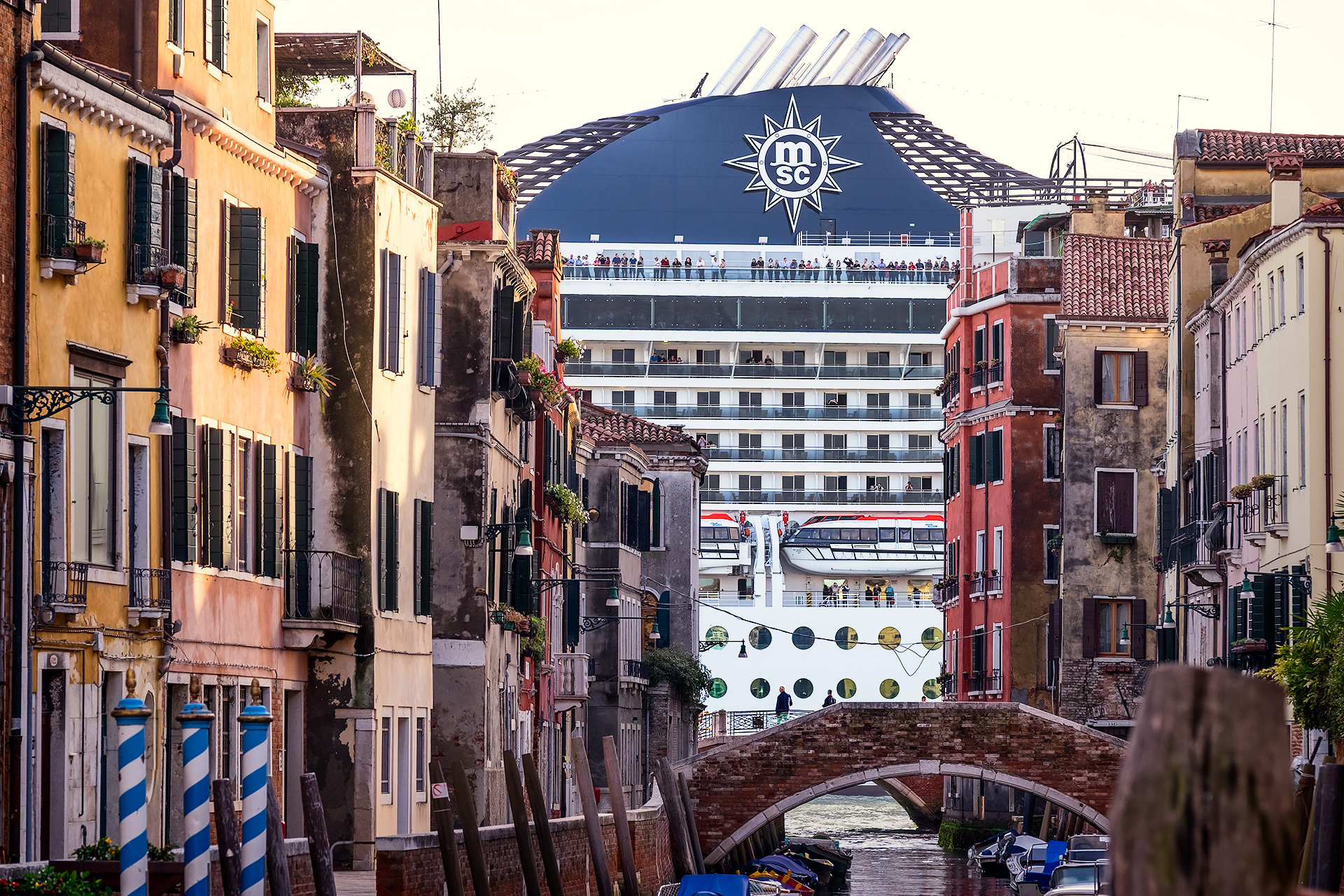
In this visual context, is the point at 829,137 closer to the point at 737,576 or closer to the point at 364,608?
the point at 737,576

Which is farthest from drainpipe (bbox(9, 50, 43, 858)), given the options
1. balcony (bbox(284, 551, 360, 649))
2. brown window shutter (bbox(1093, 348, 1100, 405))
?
brown window shutter (bbox(1093, 348, 1100, 405))

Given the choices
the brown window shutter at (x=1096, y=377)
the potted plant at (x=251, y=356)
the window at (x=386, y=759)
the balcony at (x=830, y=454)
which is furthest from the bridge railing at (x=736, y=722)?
the potted plant at (x=251, y=356)

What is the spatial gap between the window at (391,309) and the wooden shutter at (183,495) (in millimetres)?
5569

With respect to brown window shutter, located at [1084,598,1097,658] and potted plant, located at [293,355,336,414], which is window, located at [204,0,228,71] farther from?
brown window shutter, located at [1084,598,1097,658]

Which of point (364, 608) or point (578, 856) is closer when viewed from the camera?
point (364, 608)

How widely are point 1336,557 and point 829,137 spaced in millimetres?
77013

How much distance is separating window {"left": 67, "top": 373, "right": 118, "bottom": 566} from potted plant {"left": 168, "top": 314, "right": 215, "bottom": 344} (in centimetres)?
146

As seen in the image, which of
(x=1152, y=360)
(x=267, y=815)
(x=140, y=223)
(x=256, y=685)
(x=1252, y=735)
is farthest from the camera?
(x=1152, y=360)

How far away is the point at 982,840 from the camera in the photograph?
2489 inches

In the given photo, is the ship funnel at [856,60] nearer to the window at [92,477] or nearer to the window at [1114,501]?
the window at [1114,501]

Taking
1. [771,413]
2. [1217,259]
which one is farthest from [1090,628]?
[771,413]

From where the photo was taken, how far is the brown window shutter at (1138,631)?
1970 inches

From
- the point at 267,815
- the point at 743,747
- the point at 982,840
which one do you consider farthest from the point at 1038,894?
the point at 267,815

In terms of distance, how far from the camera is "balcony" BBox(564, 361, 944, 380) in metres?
94.6
